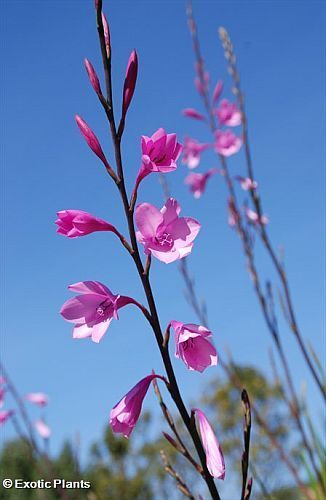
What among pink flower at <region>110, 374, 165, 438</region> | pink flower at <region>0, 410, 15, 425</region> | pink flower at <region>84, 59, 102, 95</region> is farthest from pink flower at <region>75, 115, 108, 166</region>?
pink flower at <region>0, 410, 15, 425</region>

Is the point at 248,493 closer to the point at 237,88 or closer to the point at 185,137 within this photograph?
the point at 237,88

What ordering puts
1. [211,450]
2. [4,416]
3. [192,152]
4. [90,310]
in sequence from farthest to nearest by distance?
[192,152]
[4,416]
[90,310]
[211,450]

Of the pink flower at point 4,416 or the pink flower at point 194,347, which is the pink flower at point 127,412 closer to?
the pink flower at point 194,347

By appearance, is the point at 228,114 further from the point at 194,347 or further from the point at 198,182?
the point at 194,347

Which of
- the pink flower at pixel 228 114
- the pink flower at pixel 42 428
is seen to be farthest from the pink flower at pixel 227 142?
the pink flower at pixel 42 428

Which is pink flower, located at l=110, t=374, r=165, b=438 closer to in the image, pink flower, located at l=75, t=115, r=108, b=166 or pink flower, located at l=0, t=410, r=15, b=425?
pink flower, located at l=75, t=115, r=108, b=166

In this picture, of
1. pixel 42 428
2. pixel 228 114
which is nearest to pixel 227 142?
pixel 228 114

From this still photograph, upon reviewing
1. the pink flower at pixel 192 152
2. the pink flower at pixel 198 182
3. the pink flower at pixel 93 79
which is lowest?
the pink flower at pixel 93 79
